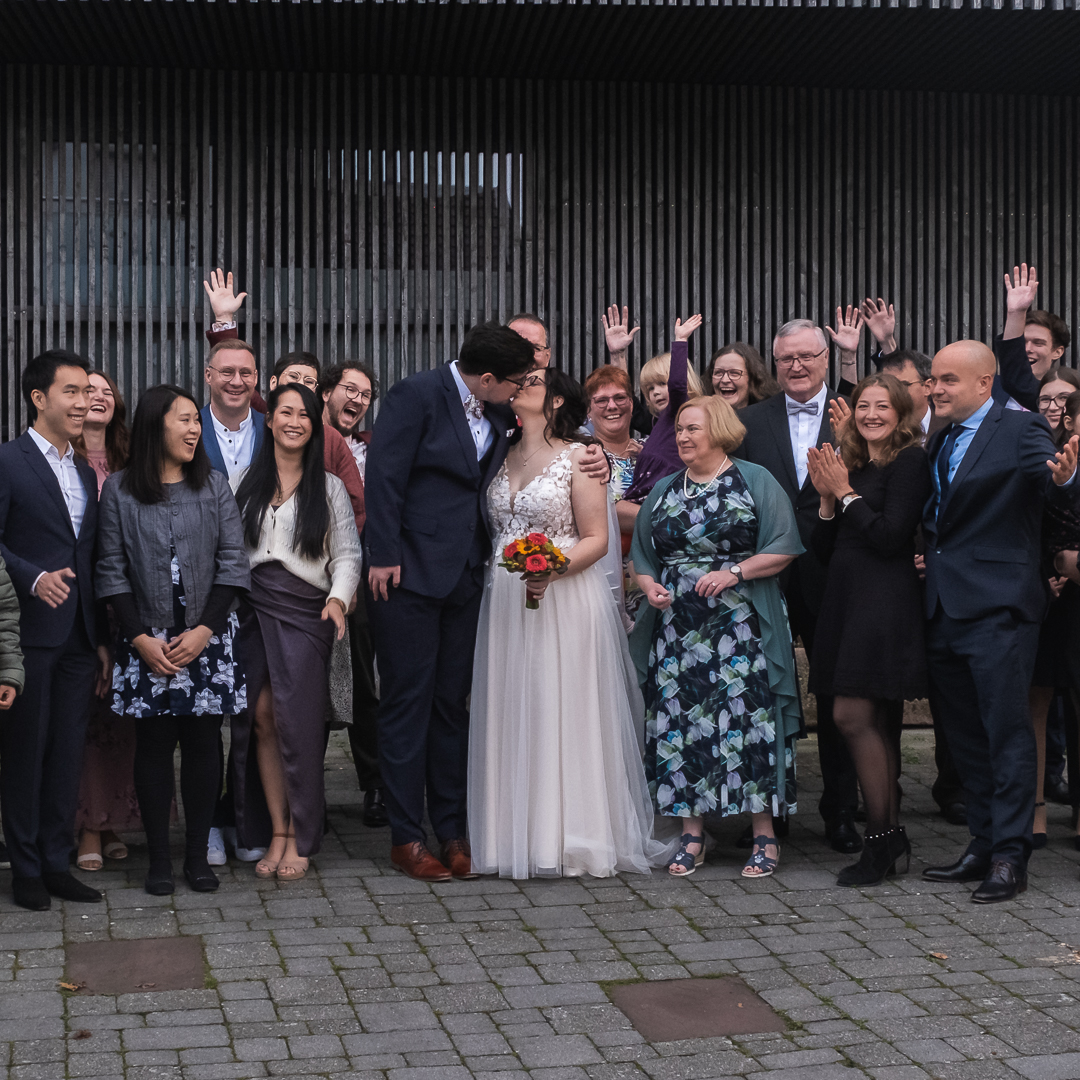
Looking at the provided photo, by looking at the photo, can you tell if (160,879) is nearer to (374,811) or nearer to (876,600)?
(374,811)

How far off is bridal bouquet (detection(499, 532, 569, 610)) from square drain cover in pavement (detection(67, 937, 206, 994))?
170 centimetres

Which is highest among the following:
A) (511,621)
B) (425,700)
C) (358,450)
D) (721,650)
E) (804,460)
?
(358,450)

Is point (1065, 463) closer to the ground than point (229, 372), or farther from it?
closer to the ground

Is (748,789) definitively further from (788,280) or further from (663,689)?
(788,280)

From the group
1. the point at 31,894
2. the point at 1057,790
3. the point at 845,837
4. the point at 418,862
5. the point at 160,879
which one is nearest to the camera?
the point at 31,894

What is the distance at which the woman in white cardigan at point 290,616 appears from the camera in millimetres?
5344

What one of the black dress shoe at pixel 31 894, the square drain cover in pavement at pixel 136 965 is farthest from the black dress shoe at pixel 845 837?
the black dress shoe at pixel 31 894

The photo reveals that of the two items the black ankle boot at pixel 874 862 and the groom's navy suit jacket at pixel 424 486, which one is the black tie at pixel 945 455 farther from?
the groom's navy suit jacket at pixel 424 486

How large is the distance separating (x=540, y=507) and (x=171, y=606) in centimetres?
143

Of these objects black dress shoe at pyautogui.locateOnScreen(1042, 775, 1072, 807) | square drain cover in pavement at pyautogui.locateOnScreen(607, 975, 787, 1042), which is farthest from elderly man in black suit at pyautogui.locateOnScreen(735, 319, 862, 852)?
square drain cover in pavement at pyautogui.locateOnScreen(607, 975, 787, 1042)

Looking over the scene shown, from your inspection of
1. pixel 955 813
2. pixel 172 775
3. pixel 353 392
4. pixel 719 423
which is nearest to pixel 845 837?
pixel 955 813

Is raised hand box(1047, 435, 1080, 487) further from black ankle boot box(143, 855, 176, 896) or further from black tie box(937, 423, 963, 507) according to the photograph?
black ankle boot box(143, 855, 176, 896)

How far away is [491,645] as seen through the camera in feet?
18.0

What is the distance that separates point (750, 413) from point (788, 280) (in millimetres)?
3161
